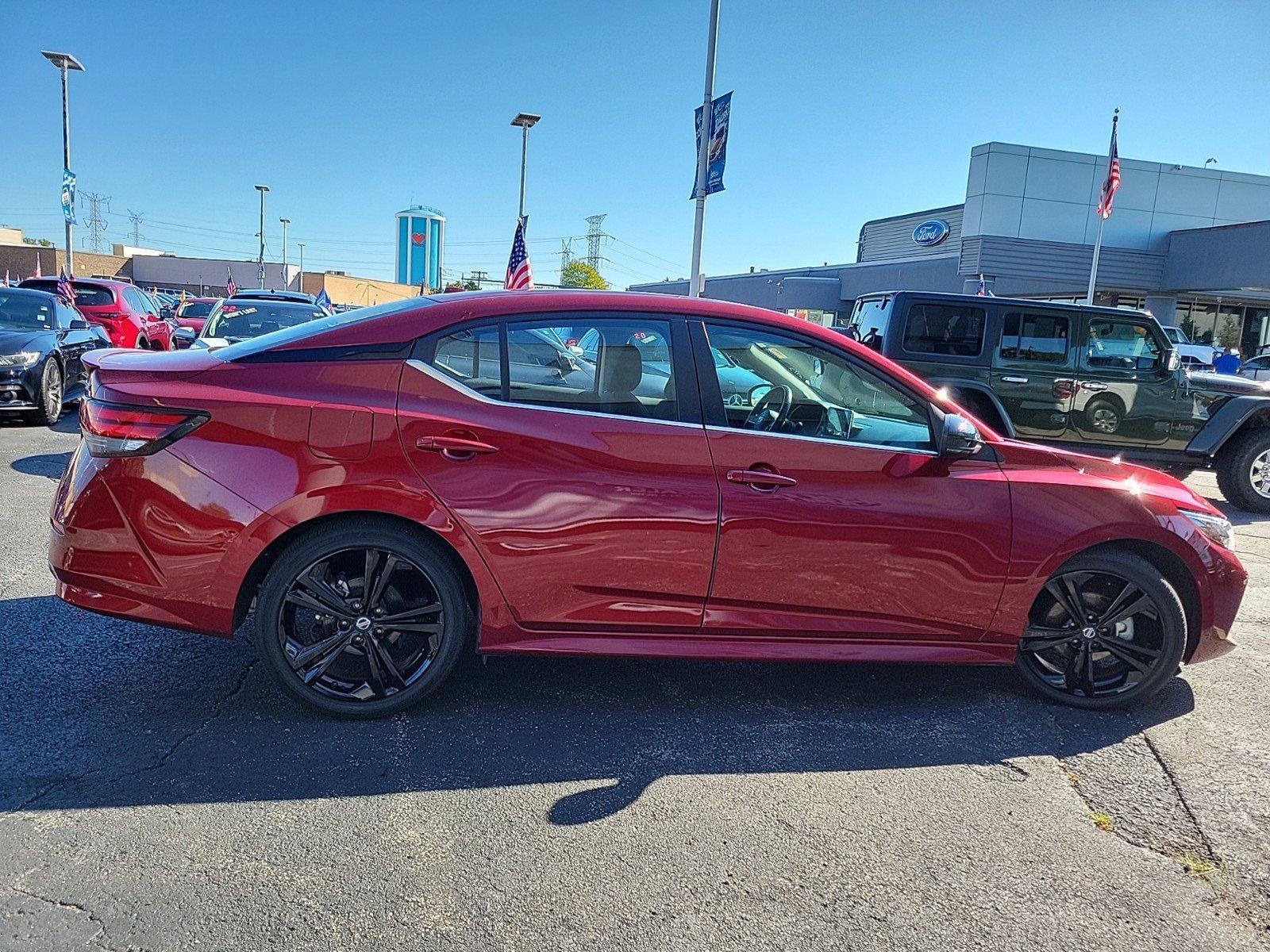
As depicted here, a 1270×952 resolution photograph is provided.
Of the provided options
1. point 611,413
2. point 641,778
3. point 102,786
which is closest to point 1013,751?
point 641,778

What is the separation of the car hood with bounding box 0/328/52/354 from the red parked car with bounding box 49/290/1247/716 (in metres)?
7.43

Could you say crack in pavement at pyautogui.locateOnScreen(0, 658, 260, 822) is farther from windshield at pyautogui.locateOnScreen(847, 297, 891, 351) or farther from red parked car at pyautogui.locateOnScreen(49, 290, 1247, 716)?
windshield at pyautogui.locateOnScreen(847, 297, 891, 351)

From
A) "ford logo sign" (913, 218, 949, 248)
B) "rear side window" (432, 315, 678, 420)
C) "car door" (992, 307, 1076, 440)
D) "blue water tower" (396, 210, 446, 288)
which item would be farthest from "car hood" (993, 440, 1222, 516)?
"blue water tower" (396, 210, 446, 288)

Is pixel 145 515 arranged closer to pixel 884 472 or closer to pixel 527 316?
pixel 527 316

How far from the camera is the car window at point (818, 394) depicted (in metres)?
3.63

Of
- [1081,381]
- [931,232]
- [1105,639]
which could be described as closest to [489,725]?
[1105,639]

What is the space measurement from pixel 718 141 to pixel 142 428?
10.9m

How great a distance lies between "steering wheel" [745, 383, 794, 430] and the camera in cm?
357

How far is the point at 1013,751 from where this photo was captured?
3.52m

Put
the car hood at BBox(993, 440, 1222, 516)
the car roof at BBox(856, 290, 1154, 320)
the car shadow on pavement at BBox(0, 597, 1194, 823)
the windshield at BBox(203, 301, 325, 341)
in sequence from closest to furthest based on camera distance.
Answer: the car shadow on pavement at BBox(0, 597, 1194, 823), the car hood at BBox(993, 440, 1222, 516), the car roof at BBox(856, 290, 1154, 320), the windshield at BBox(203, 301, 325, 341)

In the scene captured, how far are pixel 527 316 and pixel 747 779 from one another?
6.26ft

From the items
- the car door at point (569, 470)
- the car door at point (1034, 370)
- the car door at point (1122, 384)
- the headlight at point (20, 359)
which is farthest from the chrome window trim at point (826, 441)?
the headlight at point (20, 359)

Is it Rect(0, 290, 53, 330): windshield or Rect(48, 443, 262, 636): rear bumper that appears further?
Rect(0, 290, 53, 330): windshield

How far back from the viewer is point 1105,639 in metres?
3.91
